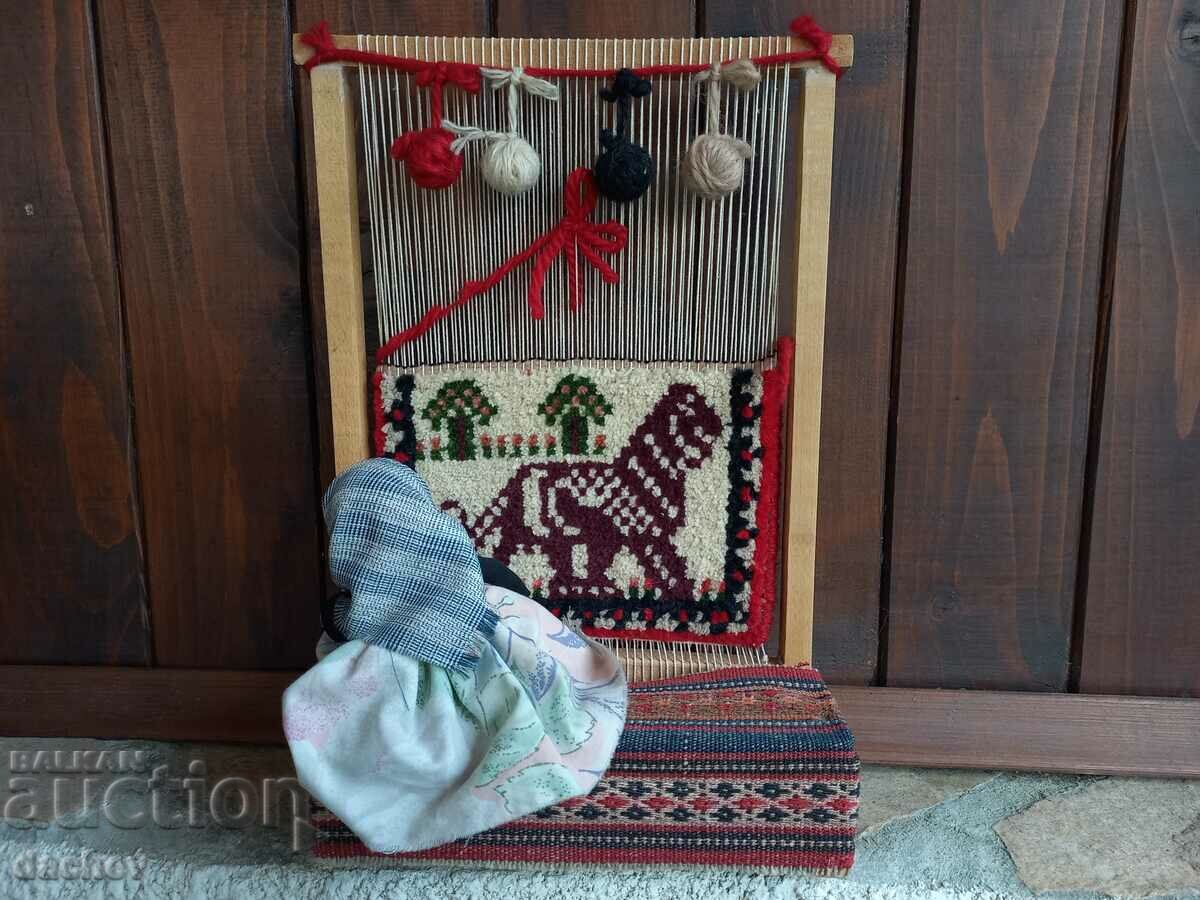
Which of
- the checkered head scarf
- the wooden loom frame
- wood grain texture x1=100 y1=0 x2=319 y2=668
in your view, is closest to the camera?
the checkered head scarf

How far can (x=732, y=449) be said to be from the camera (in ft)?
2.28

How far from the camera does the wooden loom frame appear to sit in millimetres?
652

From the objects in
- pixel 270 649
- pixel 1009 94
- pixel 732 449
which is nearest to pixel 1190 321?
pixel 1009 94

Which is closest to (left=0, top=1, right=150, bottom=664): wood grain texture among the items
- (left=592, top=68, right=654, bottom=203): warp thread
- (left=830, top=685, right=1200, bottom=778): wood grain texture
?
(left=592, top=68, right=654, bottom=203): warp thread

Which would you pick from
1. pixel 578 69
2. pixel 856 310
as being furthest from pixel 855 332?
pixel 578 69

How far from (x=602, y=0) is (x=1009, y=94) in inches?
14.6

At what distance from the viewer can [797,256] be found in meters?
0.67

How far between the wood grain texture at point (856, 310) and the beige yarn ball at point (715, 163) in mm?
157

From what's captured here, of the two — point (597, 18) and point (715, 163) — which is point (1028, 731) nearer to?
point (715, 163)

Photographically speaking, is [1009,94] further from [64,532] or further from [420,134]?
[64,532]

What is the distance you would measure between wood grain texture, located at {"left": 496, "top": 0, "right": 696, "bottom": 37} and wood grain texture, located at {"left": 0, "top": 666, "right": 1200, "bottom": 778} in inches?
25.6

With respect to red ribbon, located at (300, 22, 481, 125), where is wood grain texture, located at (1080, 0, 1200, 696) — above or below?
below

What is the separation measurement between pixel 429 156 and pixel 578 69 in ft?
0.46

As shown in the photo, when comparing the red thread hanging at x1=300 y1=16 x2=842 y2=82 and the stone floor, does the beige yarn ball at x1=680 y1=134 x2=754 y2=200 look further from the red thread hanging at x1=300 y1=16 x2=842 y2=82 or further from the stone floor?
the stone floor
